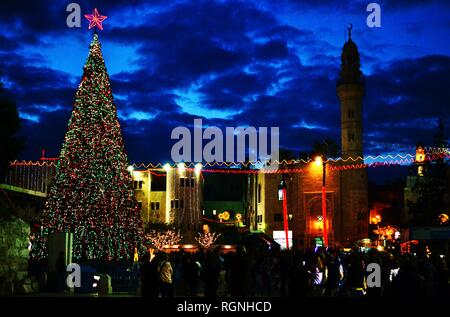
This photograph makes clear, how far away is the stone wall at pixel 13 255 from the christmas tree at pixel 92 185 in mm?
7262

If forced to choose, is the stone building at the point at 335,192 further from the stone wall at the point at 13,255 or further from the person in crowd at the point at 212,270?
the person in crowd at the point at 212,270

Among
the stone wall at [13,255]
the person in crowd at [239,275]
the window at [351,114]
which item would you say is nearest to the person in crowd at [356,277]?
the person in crowd at [239,275]

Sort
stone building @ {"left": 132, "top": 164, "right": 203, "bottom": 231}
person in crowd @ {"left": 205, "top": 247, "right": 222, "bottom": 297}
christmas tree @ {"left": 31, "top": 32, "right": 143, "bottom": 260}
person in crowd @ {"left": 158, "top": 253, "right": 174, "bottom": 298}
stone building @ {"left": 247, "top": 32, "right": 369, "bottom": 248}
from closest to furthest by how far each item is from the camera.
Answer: person in crowd @ {"left": 158, "top": 253, "right": 174, "bottom": 298}
person in crowd @ {"left": 205, "top": 247, "right": 222, "bottom": 297}
christmas tree @ {"left": 31, "top": 32, "right": 143, "bottom": 260}
stone building @ {"left": 132, "top": 164, "right": 203, "bottom": 231}
stone building @ {"left": 247, "top": 32, "right": 369, "bottom": 248}

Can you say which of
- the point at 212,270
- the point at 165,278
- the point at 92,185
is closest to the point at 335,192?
the point at 92,185

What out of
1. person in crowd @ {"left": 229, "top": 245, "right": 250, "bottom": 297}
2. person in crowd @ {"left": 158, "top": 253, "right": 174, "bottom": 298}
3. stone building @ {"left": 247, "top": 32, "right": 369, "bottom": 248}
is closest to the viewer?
person in crowd @ {"left": 229, "top": 245, "right": 250, "bottom": 297}

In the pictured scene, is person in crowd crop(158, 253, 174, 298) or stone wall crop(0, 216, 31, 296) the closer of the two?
person in crowd crop(158, 253, 174, 298)

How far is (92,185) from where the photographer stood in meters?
30.1

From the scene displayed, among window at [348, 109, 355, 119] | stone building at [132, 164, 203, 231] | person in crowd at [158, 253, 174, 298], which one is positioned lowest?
person in crowd at [158, 253, 174, 298]

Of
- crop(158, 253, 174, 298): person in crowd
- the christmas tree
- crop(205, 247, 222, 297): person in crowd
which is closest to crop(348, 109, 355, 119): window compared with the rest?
the christmas tree

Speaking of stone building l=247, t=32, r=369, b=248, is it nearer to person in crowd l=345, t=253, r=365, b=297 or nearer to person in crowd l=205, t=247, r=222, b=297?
person in crowd l=205, t=247, r=222, b=297

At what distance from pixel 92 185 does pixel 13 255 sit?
8886mm

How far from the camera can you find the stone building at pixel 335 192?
231ft

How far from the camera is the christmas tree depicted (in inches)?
1169

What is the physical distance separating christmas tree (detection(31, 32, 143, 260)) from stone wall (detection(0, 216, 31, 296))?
23.8 ft
